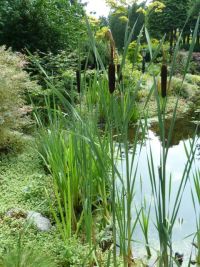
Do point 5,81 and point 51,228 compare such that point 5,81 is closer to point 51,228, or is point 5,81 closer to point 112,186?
point 51,228

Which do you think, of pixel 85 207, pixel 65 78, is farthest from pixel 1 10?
pixel 85 207

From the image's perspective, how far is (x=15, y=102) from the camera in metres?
4.34

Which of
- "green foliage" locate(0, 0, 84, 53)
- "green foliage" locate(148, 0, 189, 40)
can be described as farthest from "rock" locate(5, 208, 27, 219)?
"green foliage" locate(148, 0, 189, 40)

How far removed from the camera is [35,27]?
7.54 m

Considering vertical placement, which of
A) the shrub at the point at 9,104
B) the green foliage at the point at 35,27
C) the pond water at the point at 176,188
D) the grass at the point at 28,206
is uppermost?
the green foliage at the point at 35,27

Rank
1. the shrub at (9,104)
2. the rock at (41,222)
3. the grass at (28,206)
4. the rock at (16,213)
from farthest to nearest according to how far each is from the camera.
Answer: the shrub at (9,104)
the rock at (16,213)
the rock at (41,222)
the grass at (28,206)

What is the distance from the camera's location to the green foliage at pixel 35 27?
24.3ft

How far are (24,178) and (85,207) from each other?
1973 mm

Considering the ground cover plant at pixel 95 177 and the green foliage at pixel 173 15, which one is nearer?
the ground cover plant at pixel 95 177

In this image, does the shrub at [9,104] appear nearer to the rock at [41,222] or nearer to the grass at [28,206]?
the grass at [28,206]

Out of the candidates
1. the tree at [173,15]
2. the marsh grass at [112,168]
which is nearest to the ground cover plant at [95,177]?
the marsh grass at [112,168]

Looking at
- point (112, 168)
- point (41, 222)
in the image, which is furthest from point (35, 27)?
point (112, 168)

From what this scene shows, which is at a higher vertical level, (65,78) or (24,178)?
(65,78)

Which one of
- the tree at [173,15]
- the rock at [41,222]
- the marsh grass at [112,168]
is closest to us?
the marsh grass at [112,168]
